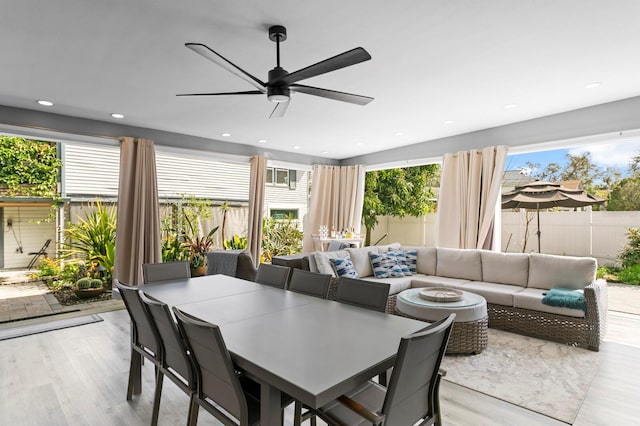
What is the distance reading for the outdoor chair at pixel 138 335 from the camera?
2.05m

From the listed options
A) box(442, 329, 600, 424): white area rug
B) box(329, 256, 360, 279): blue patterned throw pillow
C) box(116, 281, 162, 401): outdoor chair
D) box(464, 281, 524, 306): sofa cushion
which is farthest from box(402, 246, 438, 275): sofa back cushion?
box(116, 281, 162, 401): outdoor chair

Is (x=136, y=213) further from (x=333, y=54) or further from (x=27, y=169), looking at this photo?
(x=333, y=54)

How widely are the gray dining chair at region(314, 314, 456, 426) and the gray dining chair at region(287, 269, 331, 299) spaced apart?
3.21 ft

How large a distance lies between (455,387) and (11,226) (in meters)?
8.57

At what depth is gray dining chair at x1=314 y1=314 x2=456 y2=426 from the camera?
4.17ft

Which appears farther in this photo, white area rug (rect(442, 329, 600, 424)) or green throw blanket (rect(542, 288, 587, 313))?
green throw blanket (rect(542, 288, 587, 313))

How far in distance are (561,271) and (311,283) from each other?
310 centimetres

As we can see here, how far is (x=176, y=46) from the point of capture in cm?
274

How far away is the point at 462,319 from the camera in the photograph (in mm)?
3232

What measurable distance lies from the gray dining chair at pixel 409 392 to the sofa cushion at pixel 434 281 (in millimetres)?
2978

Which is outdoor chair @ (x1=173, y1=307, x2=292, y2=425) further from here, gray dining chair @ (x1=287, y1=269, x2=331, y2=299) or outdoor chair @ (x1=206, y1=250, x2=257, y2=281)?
outdoor chair @ (x1=206, y1=250, x2=257, y2=281)

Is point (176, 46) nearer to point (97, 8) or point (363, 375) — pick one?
point (97, 8)

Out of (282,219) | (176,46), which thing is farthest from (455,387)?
(282,219)

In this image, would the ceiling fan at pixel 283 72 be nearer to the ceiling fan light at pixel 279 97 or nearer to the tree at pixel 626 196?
the ceiling fan light at pixel 279 97
